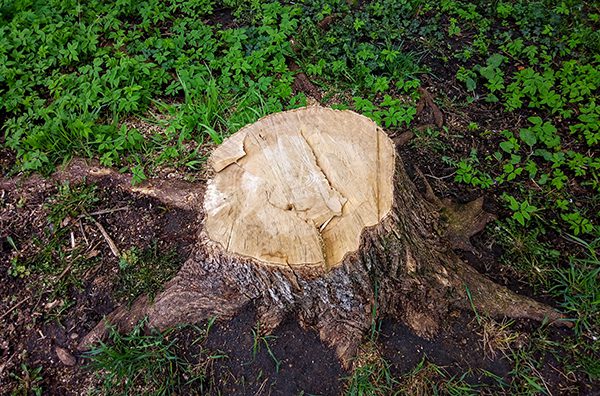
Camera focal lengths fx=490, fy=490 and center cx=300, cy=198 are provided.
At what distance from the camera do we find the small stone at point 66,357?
2.63 meters

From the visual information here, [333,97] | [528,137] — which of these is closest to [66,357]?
[333,97]

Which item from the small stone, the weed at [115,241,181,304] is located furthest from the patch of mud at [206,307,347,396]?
the small stone

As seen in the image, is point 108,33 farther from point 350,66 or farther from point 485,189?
point 485,189

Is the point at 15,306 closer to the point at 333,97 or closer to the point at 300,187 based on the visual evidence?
the point at 300,187

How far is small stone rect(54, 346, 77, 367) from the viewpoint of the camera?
2.63 metres

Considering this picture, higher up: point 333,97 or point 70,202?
point 333,97

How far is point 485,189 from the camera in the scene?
10.8 feet

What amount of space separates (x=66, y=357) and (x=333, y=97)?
2514 mm

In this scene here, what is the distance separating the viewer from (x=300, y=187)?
2.29 meters

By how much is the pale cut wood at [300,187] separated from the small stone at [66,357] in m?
1.16

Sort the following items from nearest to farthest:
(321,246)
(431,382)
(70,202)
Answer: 1. (321,246)
2. (431,382)
3. (70,202)

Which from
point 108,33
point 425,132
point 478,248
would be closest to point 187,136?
point 108,33

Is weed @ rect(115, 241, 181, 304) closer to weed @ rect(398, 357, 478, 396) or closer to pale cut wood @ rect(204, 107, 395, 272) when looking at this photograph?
pale cut wood @ rect(204, 107, 395, 272)

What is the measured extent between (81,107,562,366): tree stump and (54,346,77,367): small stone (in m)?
0.10
